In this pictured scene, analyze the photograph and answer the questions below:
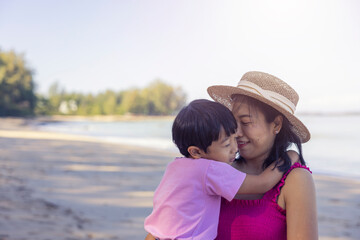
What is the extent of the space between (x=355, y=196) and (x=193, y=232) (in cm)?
668

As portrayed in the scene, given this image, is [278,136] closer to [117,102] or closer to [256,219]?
[256,219]

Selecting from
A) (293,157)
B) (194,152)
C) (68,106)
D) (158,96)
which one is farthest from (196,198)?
(68,106)

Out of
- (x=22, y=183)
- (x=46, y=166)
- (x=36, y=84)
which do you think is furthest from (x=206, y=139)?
(x=36, y=84)

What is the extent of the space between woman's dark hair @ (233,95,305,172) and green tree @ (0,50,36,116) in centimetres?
5058

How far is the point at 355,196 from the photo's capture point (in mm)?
7355

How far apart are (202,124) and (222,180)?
0.25 m

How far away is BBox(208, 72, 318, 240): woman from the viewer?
155 cm

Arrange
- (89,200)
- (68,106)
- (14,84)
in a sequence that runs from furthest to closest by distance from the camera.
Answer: (68,106) < (14,84) < (89,200)

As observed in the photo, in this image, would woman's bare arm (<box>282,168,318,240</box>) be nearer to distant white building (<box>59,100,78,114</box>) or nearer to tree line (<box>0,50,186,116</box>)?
tree line (<box>0,50,186,116</box>)

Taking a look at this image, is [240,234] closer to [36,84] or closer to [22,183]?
[22,183]

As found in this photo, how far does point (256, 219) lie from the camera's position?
1614 millimetres

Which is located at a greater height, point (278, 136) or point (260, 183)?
point (278, 136)

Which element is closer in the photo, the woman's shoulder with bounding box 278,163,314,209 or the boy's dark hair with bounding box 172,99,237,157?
the woman's shoulder with bounding box 278,163,314,209

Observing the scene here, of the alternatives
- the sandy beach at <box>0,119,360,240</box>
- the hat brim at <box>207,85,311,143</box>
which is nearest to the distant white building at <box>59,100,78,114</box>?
the sandy beach at <box>0,119,360,240</box>
